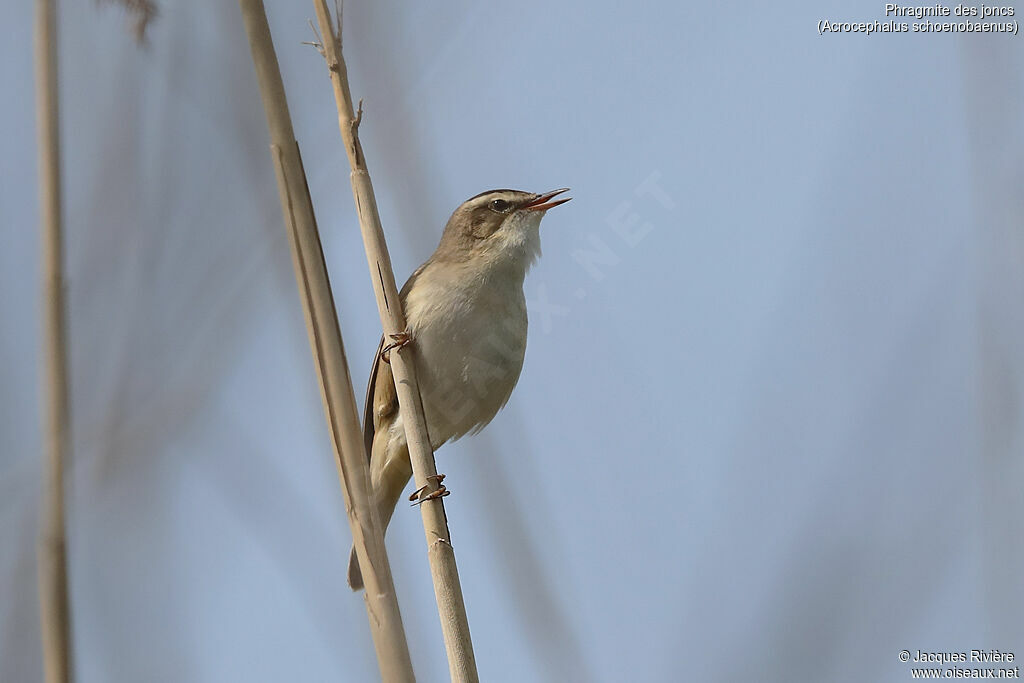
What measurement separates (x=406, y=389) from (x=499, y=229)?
1375 mm

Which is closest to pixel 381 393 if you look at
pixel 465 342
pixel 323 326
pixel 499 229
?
pixel 465 342

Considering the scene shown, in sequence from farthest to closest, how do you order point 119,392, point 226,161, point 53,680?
point 226,161
point 119,392
point 53,680

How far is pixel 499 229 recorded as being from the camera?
11.2 ft

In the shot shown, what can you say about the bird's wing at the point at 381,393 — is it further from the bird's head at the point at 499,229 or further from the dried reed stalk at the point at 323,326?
the dried reed stalk at the point at 323,326

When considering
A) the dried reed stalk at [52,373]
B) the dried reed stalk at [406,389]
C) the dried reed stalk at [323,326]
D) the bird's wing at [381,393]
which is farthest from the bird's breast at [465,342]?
the dried reed stalk at [52,373]

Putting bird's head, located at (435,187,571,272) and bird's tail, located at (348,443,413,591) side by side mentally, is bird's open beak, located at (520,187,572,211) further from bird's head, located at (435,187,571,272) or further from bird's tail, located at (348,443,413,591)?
bird's tail, located at (348,443,413,591)

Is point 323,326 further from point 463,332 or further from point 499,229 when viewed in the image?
point 499,229

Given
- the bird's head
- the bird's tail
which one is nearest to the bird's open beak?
the bird's head

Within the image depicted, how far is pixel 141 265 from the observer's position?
1645mm

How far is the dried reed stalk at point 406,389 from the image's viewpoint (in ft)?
5.50

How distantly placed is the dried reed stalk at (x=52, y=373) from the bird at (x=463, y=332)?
4.95 ft

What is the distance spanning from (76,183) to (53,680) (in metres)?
0.88

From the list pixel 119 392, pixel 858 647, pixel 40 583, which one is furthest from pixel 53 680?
pixel 858 647

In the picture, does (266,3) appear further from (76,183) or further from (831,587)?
(831,587)
